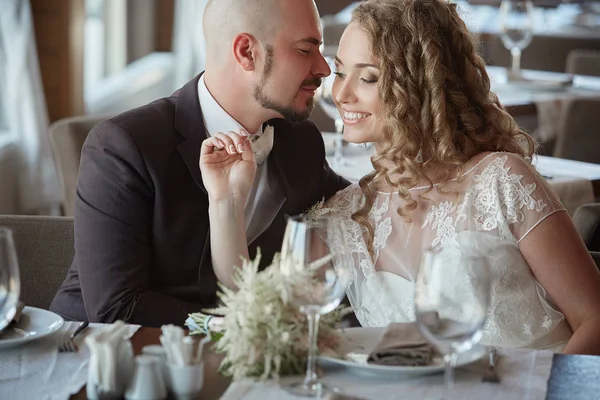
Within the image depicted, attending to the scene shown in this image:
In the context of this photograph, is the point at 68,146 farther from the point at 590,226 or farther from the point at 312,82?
the point at 590,226

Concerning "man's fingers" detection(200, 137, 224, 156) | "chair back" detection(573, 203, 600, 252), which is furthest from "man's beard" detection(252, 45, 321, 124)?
"chair back" detection(573, 203, 600, 252)

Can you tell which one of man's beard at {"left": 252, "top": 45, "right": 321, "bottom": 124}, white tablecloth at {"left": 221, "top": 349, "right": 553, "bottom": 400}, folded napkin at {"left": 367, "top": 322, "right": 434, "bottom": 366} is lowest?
white tablecloth at {"left": 221, "top": 349, "right": 553, "bottom": 400}

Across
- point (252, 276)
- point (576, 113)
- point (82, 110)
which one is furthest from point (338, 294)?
point (82, 110)

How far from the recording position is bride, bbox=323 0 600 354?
2150 millimetres

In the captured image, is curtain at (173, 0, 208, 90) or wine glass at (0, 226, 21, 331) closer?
wine glass at (0, 226, 21, 331)

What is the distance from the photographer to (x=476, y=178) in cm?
226

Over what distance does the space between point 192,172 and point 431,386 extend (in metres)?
0.99

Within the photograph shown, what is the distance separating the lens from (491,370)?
154 cm

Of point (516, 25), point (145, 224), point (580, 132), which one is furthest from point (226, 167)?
point (516, 25)

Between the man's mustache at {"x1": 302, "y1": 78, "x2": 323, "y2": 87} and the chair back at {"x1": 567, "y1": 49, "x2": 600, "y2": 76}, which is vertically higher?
the man's mustache at {"x1": 302, "y1": 78, "x2": 323, "y2": 87}

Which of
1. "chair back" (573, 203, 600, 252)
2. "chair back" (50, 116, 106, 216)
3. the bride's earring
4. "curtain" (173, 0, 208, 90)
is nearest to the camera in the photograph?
the bride's earring

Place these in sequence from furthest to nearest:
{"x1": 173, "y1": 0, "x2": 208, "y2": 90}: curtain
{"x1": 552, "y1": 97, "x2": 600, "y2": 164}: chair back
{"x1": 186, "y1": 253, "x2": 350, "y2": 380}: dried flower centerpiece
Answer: {"x1": 173, "y1": 0, "x2": 208, "y2": 90}: curtain < {"x1": 552, "y1": 97, "x2": 600, "y2": 164}: chair back < {"x1": 186, "y1": 253, "x2": 350, "y2": 380}: dried flower centerpiece

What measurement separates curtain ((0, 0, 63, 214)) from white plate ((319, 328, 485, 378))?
3302mm

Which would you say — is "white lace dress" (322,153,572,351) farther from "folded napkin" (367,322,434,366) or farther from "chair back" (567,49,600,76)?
"chair back" (567,49,600,76)
